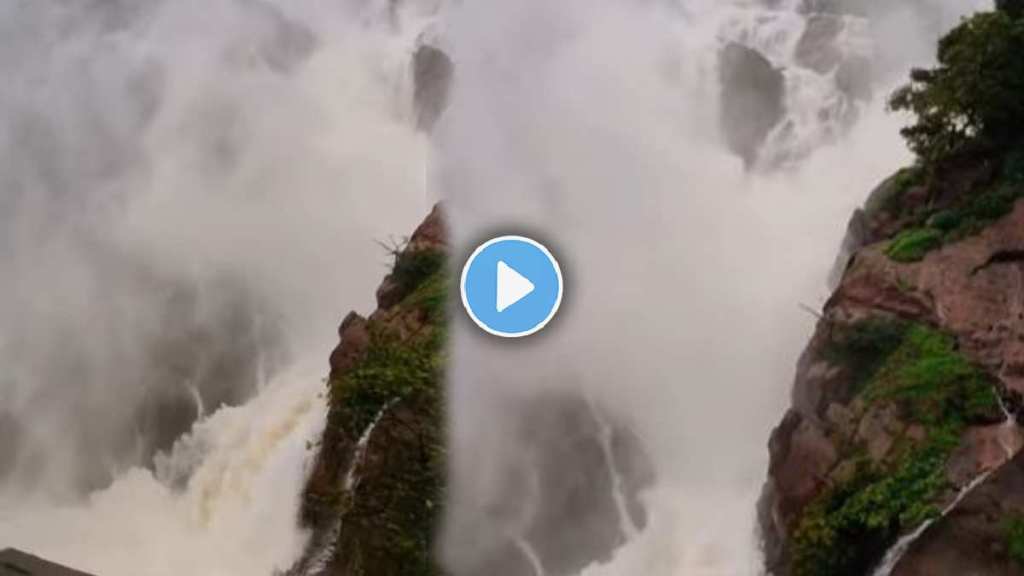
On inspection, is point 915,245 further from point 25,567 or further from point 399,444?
point 25,567

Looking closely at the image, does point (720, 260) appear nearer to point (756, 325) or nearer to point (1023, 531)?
point (756, 325)

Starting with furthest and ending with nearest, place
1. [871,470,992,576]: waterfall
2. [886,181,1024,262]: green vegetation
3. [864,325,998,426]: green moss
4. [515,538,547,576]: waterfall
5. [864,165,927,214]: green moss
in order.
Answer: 1. [864,165,927,214]: green moss
2. [515,538,547,576]: waterfall
3. [886,181,1024,262]: green vegetation
4. [864,325,998,426]: green moss
5. [871,470,992,576]: waterfall

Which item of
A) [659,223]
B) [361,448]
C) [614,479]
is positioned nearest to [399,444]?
[361,448]

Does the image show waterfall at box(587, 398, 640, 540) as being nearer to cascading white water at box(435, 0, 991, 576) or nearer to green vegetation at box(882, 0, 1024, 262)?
cascading white water at box(435, 0, 991, 576)

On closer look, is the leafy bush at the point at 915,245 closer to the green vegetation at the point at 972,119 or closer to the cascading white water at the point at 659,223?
the green vegetation at the point at 972,119

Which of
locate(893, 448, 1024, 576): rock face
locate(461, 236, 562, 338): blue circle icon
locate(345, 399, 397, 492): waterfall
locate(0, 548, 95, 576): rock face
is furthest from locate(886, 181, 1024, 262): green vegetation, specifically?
locate(0, 548, 95, 576): rock face

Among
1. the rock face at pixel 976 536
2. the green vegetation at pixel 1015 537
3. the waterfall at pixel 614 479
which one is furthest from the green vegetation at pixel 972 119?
the waterfall at pixel 614 479
